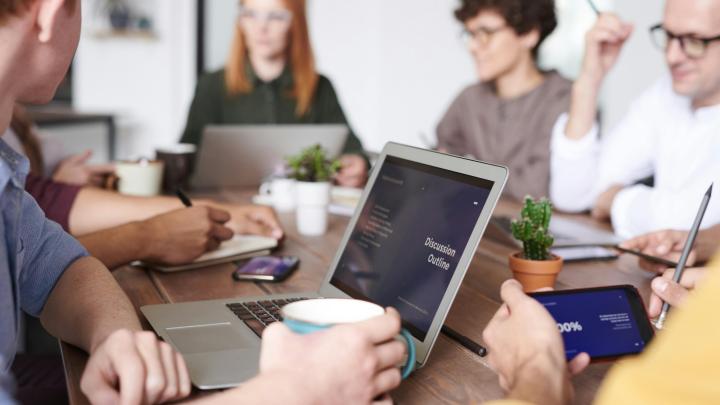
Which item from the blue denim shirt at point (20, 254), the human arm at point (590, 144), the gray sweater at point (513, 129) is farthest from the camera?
the gray sweater at point (513, 129)

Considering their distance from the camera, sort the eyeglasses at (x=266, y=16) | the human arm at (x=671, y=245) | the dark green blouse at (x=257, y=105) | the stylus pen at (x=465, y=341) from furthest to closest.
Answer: the dark green blouse at (x=257, y=105) → the eyeglasses at (x=266, y=16) → the human arm at (x=671, y=245) → the stylus pen at (x=465, y=341)

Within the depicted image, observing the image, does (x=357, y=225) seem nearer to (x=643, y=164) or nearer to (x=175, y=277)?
(x=175, y=277)

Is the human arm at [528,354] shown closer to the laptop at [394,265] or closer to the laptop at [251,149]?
the laptop at [394,265]

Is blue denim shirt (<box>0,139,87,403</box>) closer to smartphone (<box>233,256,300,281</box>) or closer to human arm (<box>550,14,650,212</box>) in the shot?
smartphone (<box>233,256,300,281</box>)

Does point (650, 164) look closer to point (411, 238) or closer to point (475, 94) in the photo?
point (475, 94)

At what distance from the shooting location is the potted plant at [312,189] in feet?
5.25

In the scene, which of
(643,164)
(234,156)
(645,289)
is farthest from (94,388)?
(643,164)

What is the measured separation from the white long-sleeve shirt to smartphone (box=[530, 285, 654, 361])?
0.84 m

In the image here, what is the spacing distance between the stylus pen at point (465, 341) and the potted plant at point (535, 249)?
0.57 ft

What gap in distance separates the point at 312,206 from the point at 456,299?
0.55 metres

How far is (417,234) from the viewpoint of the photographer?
0.95 metres

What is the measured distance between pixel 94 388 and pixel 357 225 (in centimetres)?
46

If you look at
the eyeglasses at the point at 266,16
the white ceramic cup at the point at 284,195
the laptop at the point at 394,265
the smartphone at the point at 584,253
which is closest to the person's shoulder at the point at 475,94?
the eyeglasses at the point at 266,16

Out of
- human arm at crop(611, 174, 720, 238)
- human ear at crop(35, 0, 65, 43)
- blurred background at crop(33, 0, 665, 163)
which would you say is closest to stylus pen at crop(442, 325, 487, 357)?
human ear at crop(35, 0, 65, 43)
